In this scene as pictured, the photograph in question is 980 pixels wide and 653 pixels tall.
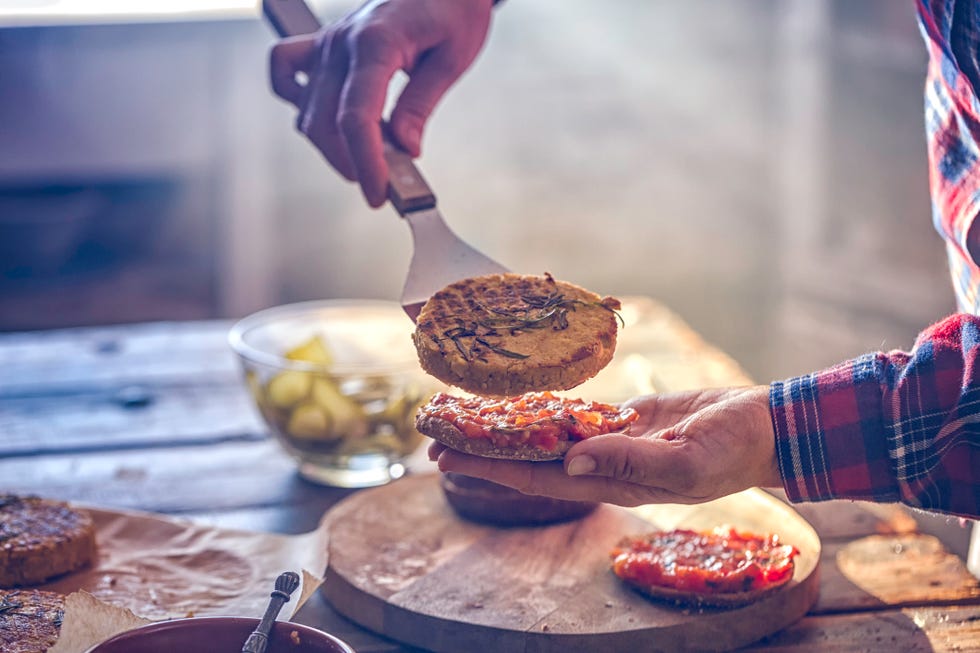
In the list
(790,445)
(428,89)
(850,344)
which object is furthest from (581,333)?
(850,344)

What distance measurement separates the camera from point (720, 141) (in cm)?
711

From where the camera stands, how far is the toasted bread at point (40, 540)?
188 centimetres

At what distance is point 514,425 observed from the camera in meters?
1.73

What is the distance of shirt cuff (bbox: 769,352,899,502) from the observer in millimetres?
1701

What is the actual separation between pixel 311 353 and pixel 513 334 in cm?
86

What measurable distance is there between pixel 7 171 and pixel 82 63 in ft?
2.61

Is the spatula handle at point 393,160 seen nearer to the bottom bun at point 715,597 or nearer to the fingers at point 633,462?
the fingers at point 633,462

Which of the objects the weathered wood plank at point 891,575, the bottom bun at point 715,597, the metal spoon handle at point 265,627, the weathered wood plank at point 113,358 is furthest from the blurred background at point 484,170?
the metal spoon handle at point 265,627

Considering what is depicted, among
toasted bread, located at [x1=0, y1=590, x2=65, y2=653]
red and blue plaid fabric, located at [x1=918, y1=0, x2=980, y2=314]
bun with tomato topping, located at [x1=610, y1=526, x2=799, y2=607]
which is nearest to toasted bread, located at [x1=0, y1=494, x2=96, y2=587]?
toasted bread, located at [x1=0, y1=590, x2=65, y2=653]

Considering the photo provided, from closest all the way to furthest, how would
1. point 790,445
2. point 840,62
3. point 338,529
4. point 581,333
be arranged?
point 790,445
point 581,333
point 338,529
point 840,62

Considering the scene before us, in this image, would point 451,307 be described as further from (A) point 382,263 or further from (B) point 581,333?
(A) point 382,263

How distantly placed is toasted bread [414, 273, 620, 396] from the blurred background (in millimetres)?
4460

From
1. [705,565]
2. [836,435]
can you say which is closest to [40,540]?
[705,565]

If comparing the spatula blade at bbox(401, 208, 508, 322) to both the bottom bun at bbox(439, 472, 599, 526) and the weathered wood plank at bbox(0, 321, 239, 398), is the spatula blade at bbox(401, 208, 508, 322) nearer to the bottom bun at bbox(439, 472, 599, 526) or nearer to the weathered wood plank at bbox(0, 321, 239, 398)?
the bottom bun at bbox(439, 472, 599, 526)
